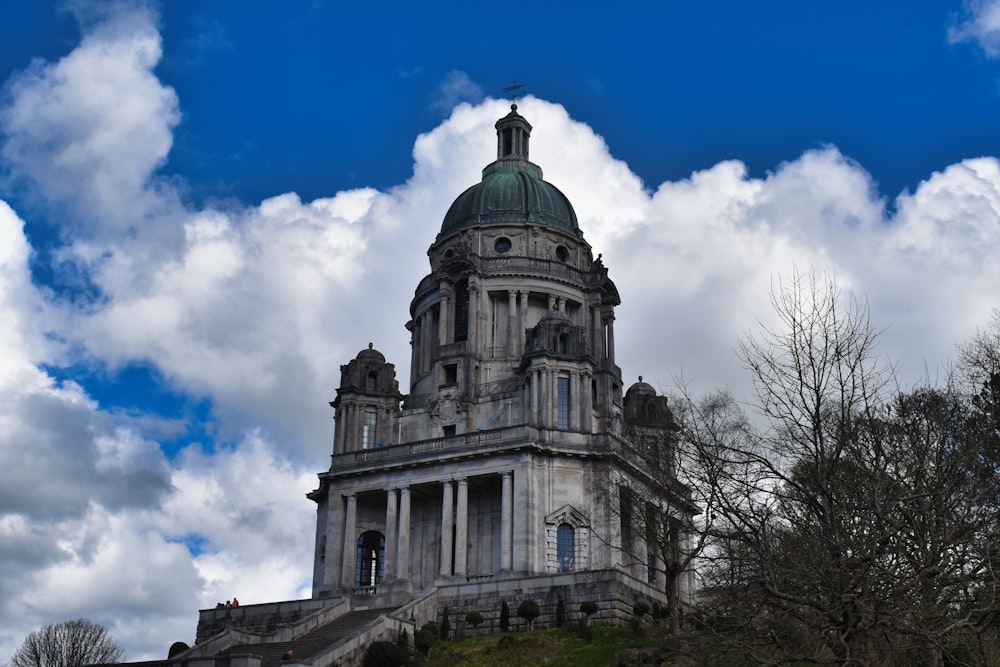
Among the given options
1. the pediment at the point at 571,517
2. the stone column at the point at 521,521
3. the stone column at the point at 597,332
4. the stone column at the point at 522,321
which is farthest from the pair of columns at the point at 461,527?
the stone column at the point at 597,332

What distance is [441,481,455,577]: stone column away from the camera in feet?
202

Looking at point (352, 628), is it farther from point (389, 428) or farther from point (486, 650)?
point (389, 428)

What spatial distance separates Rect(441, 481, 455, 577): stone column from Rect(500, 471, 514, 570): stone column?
9.28 feet

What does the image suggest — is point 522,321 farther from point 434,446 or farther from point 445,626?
point 445,626

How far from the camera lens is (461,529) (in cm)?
6191

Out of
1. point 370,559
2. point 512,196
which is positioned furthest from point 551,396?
point 512,196

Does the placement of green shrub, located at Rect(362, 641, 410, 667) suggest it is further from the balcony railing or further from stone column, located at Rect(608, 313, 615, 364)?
stone column, located at Rect(608, 313, 615, 364)

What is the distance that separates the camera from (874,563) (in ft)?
77.1

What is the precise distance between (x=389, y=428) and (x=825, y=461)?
46.8 m

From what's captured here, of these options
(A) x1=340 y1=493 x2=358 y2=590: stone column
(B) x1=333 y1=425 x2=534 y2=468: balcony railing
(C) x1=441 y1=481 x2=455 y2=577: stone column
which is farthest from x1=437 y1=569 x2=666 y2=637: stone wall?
(A) x1=340 y1=493 x2=358 y2=590: stone column

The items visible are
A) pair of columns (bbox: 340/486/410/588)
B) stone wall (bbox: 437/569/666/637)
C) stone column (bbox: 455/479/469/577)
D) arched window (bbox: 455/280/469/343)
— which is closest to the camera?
stone wall (bbox: 437/569/666/637)

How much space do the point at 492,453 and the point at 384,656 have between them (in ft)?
62.0

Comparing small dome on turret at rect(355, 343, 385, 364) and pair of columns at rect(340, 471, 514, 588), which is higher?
small dome on turret at rect(355, 343, 385, 364)

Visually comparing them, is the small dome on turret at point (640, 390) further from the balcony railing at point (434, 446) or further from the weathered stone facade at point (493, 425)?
the balcony railing at point (434, 446)
